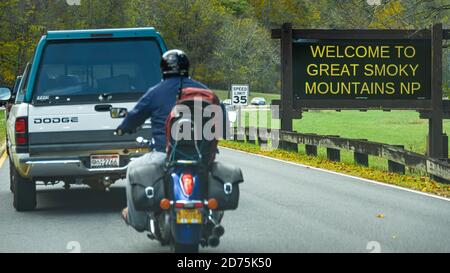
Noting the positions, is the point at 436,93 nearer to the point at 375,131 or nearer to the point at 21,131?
the point at 21,131

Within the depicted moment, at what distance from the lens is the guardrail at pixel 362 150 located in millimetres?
→ 16703

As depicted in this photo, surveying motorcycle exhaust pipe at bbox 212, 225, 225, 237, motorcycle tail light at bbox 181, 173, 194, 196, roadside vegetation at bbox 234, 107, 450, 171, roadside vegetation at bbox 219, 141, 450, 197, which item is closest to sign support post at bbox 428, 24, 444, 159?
roadside vegetation at bbox 234, 107, 450, 171

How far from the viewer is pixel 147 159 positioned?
8.11 metres

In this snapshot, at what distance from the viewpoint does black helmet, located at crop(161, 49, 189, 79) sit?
27.4 ft

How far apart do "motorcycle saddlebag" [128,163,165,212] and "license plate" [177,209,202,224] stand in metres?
0.32

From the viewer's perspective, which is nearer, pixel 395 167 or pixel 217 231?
pixel 217 231

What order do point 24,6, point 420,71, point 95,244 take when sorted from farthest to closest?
point 24,6
point 420,71
point 95,244

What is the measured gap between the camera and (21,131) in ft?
38.7

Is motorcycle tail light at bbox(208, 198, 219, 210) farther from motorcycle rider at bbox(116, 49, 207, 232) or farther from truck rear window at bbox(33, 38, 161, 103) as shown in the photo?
truck rear window at bbox(33, 38, 161, 103)

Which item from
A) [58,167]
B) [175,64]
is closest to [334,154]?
[58,167]

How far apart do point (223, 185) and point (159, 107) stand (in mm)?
974

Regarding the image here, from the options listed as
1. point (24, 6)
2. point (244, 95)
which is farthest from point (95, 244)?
point (24, 6)
